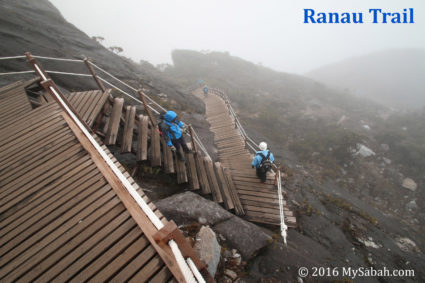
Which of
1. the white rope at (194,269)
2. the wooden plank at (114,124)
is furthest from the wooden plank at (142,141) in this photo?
the white rope at (194,269)

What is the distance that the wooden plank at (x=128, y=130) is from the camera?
5.01 m

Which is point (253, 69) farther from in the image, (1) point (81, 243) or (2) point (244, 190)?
(1) point (81, 243)

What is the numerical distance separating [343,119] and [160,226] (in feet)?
88.4

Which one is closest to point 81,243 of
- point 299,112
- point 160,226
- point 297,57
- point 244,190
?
point 160,226

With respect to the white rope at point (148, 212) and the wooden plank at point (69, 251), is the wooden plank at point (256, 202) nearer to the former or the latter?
the white rope at point (148, 212)

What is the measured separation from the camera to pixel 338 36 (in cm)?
14962

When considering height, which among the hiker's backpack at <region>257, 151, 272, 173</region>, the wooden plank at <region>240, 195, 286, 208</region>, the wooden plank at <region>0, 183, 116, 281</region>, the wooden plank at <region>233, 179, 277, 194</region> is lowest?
the wooden plank at <region>240, 195, 286, 208</region>

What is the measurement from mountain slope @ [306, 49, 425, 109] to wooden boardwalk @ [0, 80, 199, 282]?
4503cm

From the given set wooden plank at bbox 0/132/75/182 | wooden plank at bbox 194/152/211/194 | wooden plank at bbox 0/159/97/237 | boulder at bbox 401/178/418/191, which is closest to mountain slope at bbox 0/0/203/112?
wooden plank at bbox 0/132/75/182

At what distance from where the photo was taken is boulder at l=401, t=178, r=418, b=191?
1212 centimetres

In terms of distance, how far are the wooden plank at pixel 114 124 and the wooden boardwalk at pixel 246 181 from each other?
16.9 feet

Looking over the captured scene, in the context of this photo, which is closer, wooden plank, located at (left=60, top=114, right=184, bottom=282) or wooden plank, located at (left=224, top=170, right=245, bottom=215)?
wooden plank, located at (left=60, top=114, right=184, bottom=282)

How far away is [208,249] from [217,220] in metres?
1.04

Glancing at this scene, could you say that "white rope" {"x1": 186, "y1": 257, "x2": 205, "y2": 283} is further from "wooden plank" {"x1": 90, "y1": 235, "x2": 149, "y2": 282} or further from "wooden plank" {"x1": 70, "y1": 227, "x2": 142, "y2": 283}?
"wooden plank" {"x1": 70, "y1": 227, "x2": 142, "y2": 283}
